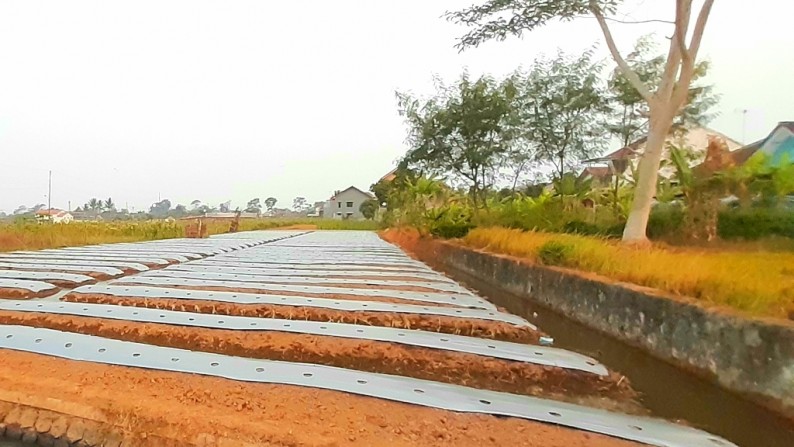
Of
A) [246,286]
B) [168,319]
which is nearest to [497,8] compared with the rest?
[246,286]

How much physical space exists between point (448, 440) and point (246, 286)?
3471 millimetres

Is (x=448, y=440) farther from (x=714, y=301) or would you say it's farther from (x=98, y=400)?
(x=714, y=301)

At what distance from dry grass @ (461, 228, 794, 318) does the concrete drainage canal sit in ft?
2.57

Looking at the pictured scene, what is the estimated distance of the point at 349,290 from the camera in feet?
15.1

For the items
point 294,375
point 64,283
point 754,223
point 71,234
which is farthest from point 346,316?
point 71,234

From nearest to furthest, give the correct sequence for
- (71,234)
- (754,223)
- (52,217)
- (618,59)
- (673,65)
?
(673,65) < (618,59) < (754,223) < (71,234) < (52,217)

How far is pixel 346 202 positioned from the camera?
5222 cm

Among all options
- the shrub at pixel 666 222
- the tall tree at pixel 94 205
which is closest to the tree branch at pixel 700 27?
the shrub at pixel 666 222

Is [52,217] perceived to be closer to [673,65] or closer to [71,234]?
[71,234]

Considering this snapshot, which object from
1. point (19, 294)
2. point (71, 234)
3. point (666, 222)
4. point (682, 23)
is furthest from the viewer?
point (71, 234)

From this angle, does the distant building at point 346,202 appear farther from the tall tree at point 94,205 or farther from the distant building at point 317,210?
the tall tree at point 94,205

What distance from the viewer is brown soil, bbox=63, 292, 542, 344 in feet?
11.0

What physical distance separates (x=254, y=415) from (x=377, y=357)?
1019 millimetres

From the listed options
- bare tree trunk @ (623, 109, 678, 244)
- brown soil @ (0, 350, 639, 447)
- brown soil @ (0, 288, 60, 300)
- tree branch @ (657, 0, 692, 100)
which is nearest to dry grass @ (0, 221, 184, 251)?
brown soil @ (0, 288, 60, 300)
